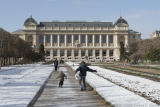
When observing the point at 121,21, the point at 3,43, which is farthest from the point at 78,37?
the point at 3,43

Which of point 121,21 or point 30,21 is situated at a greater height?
point 30,21

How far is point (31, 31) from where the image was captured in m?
142

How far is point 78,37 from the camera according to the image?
148m

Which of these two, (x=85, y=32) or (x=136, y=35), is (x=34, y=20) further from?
(x=136, y=35)

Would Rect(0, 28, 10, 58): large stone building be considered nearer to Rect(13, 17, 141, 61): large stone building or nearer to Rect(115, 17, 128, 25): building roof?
Rect(13, 17, 141, 61): large stone building

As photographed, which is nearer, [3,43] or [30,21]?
[3,43]

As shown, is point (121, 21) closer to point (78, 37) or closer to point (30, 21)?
point (78, 37)

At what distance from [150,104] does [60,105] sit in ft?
10.5

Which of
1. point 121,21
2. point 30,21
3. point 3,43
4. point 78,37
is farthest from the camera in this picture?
point 78,37

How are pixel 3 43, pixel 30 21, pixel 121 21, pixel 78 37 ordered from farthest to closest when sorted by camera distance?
pixel 78 37 < pixel 121 21 < pixel 30 21 < pixel 3 43

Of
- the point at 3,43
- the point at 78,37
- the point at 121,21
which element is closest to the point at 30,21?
the point at 78,37

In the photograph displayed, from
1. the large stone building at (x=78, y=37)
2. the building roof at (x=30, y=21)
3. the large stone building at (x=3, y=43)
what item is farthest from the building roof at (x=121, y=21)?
the large stone building at (x=3, y=43)

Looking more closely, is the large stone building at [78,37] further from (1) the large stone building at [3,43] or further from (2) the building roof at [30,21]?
(1) the large stone building at [3,43]

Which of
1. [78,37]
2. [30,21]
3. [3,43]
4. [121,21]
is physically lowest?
[3,43]
